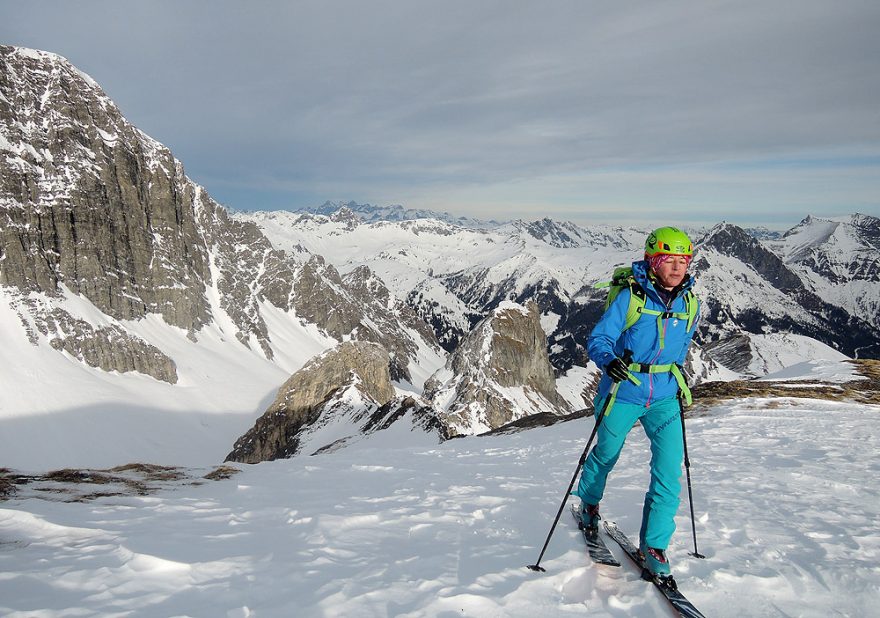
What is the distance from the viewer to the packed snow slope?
4832 mm

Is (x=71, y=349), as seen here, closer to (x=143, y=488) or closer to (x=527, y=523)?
(x=143, y=488)

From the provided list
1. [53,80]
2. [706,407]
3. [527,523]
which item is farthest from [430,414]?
[53,80]

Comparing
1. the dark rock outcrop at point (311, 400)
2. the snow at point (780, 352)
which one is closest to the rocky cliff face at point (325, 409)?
the dark rock outcrop at point (311, 400)

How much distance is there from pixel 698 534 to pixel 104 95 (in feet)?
518

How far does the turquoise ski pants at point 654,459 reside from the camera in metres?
5.56

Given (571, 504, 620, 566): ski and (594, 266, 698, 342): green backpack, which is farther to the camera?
(594, 266, 698, 342): green backpack

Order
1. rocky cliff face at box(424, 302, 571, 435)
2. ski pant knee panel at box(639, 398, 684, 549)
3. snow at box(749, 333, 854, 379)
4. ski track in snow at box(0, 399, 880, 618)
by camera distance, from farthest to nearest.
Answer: snow at box(749, 333, 854, 379), rocky cliff face at box(424, 302, 571, 435), ski pant knee panel at box(639, 398, 684, 549), ski track in snow at box(0, 399, 880, 618)

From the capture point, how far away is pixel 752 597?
507 centimetres

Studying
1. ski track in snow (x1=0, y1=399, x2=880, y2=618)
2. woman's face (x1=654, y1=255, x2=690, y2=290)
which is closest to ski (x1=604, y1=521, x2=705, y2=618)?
ski track in snow (x1=0, y1=399, x2=880, y2=618)

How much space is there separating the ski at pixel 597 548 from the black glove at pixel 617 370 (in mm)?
2201

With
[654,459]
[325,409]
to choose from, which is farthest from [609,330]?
[325,409]

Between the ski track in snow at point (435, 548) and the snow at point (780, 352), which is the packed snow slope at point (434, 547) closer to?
the ski track in snow at point (435, 548)

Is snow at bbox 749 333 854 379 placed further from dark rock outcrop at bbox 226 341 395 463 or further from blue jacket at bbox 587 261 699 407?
blue jacket at bbox 587 261 699 407

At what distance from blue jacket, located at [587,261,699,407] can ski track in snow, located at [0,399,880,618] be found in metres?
2.17
